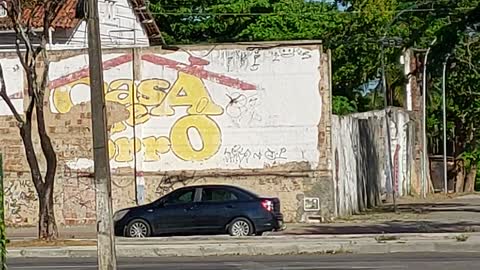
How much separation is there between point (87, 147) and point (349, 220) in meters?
8.48

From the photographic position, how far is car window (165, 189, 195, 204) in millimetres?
28195

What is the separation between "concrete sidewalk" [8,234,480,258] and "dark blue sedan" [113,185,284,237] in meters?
2.47

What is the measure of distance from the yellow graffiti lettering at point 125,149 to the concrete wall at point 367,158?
20.4 ft

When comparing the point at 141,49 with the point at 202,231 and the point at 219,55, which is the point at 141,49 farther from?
the point at 202,231

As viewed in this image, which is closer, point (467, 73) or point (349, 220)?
point (349, 220)

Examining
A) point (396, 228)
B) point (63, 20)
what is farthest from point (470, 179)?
point (396, 228)

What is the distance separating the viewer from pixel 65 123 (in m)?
34.0

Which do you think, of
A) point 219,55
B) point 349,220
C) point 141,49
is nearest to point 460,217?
point 349,220

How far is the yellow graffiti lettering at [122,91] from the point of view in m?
33.9

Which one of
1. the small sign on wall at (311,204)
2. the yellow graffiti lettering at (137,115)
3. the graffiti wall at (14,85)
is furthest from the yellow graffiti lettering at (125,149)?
the small sign on wall at (311,204)

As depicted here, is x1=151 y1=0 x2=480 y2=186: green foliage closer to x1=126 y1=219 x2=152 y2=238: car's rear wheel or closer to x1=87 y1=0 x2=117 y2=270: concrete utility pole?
x1=126 y1=219 x2=152 y2=238: car's rear wheel

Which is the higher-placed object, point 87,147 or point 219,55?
point 219,55

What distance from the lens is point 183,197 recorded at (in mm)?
28281

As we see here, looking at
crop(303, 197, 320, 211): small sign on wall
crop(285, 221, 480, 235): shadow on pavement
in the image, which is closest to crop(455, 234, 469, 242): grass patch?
crop(285, 221, 480, 235): shadow on pavement
